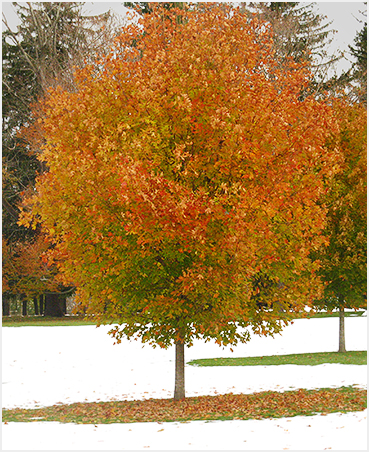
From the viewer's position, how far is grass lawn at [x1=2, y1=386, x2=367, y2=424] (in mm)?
10922

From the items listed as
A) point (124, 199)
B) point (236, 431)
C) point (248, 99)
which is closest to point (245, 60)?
point (248, 99)

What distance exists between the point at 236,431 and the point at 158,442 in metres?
1.32

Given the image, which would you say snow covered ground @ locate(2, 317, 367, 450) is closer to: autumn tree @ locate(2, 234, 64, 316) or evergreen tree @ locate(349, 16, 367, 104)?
autumn tree @ locate(2, 234, 64, 316)

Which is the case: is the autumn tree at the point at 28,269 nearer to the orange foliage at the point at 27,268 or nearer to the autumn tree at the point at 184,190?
the orange foliage at the point at 27,268

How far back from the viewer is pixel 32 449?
7.90 meters

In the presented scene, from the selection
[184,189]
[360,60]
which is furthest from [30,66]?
[184,189]

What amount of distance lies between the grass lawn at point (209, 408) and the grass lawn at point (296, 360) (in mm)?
5366

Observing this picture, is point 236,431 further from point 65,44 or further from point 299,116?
point 65,44

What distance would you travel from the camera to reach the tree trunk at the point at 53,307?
136 feet

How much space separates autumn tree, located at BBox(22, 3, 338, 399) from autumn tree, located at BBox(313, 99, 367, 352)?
6863mm

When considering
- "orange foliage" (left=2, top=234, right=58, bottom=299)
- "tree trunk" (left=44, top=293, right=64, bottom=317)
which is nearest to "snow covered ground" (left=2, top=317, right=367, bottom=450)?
"orange foliage" (left=2, top=234, right=58, bottom=299)

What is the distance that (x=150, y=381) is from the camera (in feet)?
55.4

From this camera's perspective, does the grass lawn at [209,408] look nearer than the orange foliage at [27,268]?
Yes

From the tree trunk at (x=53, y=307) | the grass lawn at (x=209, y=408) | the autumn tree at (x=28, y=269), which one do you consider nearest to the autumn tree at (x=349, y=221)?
the grass lawn at (x=209, y=408)
